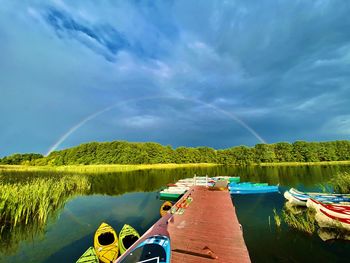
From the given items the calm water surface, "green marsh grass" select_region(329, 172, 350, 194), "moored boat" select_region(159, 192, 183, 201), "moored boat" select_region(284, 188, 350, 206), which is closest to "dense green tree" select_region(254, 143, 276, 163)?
"green marsh grass" select_region(329, 172, 350, 194)

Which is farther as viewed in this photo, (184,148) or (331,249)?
(184,148)

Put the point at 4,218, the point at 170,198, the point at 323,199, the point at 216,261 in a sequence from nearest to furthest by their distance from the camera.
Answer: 1. the point at 216,261
2. the point at 4,218
3. the point at 323,199
4. the point at 170,198

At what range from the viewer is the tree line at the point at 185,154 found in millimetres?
106062

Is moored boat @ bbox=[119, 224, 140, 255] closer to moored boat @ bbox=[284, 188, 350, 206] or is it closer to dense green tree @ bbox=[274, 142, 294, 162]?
moored boat @ bbox=[284, 188, 350, 206]

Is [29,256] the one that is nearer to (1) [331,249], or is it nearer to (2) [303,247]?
(2) [303,247]

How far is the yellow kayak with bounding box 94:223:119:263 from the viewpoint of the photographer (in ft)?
31.3

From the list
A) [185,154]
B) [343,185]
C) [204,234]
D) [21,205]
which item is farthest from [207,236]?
[185,154]

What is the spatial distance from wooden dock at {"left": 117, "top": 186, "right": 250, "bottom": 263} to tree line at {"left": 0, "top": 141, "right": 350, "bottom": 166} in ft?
322

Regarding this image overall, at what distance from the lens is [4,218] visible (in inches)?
596

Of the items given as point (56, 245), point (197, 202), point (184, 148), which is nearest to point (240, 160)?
point (184, 148)

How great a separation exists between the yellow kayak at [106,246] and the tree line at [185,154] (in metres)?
98.7

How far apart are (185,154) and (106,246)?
110 meters

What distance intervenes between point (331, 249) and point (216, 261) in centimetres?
866

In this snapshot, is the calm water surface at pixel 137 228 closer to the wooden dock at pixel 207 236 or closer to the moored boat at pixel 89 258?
the wooden dock at pixel 207 236
